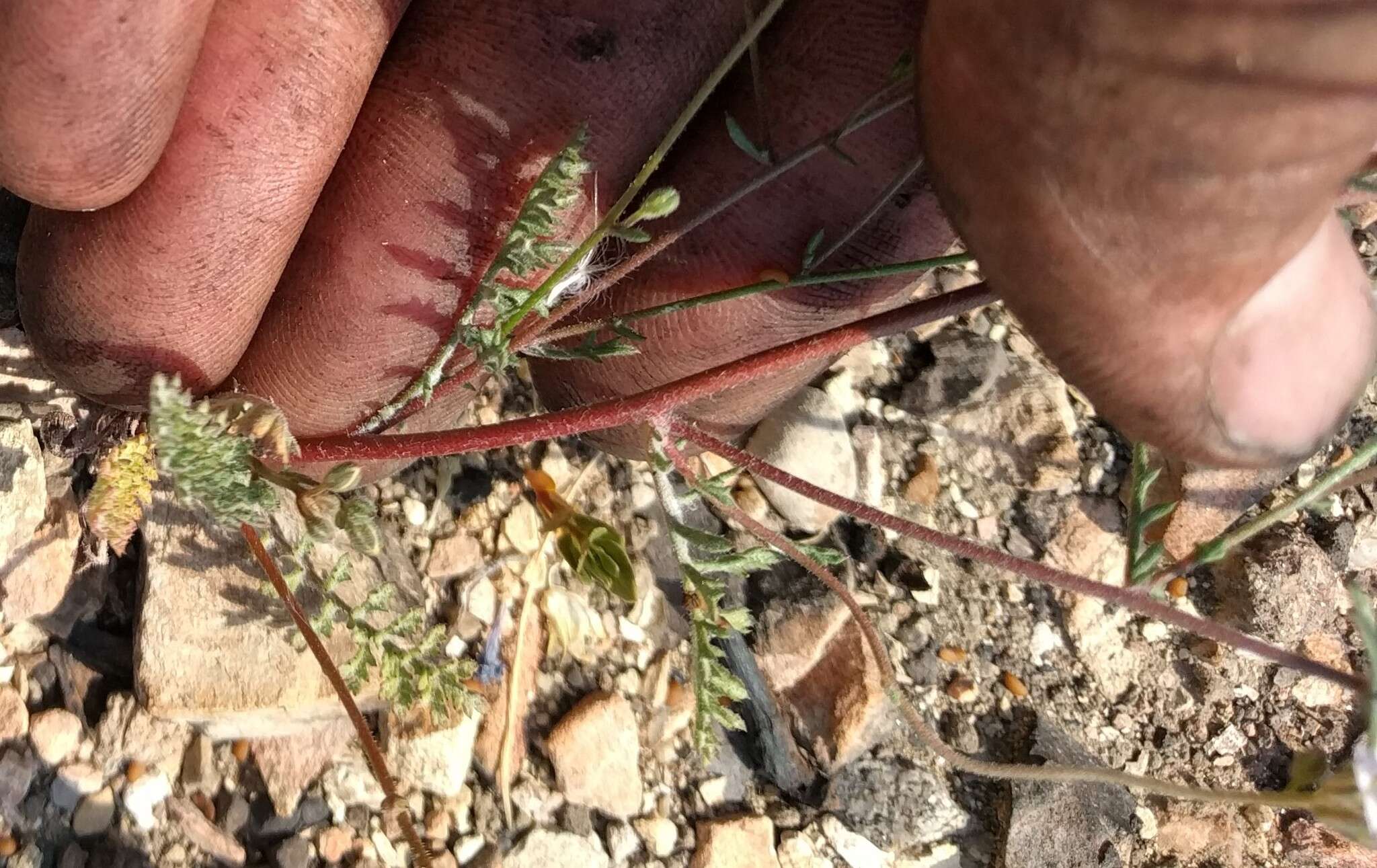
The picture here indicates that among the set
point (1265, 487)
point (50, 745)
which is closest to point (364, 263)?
point (50, 745)

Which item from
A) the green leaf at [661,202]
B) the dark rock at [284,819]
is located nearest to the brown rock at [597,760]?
the dark rock at [284,819]

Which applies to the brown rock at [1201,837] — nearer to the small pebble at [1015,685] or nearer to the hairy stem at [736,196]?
the small pebble at [1015,685]

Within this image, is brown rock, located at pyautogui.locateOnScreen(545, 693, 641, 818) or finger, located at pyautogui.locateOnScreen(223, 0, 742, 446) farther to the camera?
brown rock, located at pyautogui.locateOnScreen(545, 693, 641, 818)

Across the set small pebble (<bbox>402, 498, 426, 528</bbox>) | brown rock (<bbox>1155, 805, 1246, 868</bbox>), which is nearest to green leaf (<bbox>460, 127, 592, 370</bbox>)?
small pebble (<bbox>402, 498, 426, 528</bbox>)

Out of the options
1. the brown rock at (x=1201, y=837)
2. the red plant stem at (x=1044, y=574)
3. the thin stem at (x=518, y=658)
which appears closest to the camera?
the red plant stem at (x=1044, y=574)

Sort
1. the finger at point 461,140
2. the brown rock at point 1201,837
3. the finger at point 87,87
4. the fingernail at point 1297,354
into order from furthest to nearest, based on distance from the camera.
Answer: the brown rock at point 1201,837 → the finger at point 461,140 → the finger at point 87,87 → the fingernail at point 1297,354

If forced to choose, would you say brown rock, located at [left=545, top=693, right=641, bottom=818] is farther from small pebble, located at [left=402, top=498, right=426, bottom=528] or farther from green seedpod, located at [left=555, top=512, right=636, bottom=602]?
small pebble, located at [left=402, top=498, right=426, bottom=528]

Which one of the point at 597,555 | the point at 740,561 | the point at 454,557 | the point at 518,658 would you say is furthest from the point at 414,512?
the point at 740,561

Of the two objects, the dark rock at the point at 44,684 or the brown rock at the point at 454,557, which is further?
the brown rock at the point at 454,557
